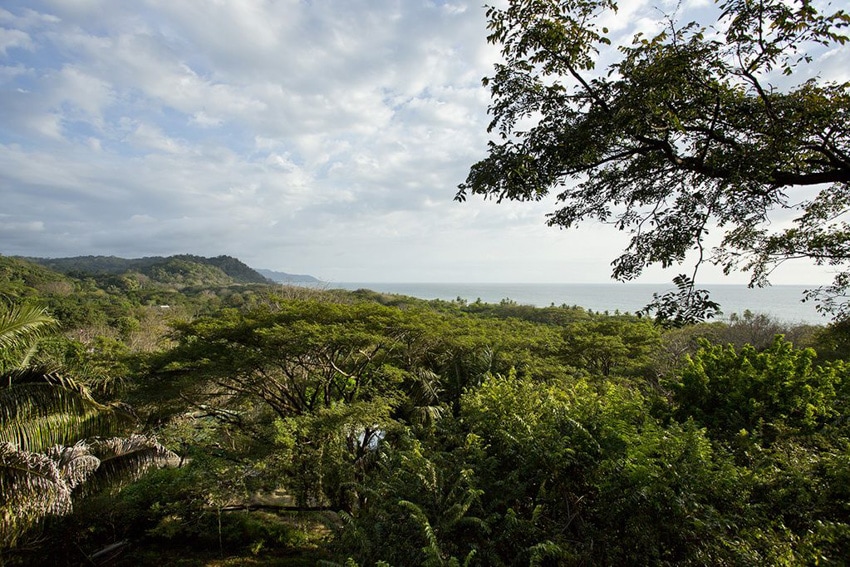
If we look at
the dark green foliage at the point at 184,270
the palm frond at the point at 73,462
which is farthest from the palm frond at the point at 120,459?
the dark green foliage at the point at 184,270

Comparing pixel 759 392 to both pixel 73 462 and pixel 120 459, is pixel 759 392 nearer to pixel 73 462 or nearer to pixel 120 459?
pixel 73 462

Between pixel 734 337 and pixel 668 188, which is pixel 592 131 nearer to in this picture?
pixel 668 188

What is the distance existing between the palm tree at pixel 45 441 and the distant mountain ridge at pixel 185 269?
294ft

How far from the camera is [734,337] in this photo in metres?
22.6

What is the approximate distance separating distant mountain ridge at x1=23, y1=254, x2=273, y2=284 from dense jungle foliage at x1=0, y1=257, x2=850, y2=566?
85629mm

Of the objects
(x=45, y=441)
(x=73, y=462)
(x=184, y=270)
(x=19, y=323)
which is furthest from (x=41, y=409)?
(x=184, y=270)

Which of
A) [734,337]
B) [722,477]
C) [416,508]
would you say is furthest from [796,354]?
[734,337]

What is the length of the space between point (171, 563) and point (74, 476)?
123 inches

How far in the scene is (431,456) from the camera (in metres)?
4.49

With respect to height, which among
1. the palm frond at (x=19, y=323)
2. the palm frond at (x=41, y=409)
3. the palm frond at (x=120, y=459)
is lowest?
the palm frond at (x=120, y=459)

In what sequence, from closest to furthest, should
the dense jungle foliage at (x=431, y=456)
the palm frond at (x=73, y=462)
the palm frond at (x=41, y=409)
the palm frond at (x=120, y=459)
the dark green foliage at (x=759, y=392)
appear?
the dense jungle foliage at (x=431, y=456) → the palm frond at (x=73, y=462) → the palm frond at (x=41, y=409) → the palm frond at (x=120, y=459) → the dark green foliage at (x=759, y=392)

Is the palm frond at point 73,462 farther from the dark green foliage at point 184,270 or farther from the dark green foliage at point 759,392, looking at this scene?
the dark green foliage at point 184,270

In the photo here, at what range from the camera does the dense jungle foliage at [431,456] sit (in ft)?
10.3

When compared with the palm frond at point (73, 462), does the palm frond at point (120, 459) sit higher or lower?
lower
